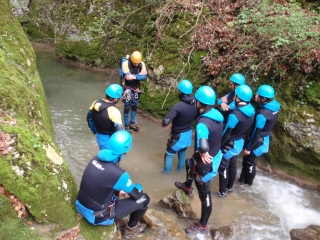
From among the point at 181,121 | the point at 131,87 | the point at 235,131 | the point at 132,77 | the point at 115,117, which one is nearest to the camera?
the point at 115,117

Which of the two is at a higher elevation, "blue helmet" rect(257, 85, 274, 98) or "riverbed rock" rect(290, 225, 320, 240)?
"blue helmet" rect(257, 85, 274, 98)

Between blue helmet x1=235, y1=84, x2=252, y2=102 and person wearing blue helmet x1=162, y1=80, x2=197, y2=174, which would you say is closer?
blue helmet x1=235, y1=84, x2=252, y2=102

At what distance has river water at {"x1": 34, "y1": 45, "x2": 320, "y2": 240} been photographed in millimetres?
5035

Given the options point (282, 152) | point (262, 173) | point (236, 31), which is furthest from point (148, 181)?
point (236, 31)

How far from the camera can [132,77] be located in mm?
6926

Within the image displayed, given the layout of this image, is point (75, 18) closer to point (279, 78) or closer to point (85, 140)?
point (85, 140)

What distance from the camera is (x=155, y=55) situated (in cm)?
850

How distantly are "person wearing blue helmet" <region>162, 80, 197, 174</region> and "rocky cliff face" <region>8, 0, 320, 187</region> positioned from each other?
85.8 inches

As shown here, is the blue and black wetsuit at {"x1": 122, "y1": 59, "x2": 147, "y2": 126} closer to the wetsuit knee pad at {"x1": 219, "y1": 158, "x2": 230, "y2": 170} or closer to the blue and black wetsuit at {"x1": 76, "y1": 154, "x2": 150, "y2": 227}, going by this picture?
the wetsuit knee pad at {"x1": 219, "y1": 158, "x2": 230, "y2": 170}

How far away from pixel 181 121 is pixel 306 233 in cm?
284

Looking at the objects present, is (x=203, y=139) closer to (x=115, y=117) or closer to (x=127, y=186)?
(x=127, y=186)

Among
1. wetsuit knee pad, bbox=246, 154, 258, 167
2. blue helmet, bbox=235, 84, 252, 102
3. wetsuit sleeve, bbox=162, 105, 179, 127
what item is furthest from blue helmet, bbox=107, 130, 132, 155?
wetsuit knee pad, bbox=246, 154, 258, 167

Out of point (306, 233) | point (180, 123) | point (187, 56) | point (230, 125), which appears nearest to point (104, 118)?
point (180, 123)

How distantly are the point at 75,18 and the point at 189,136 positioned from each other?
396 inches
